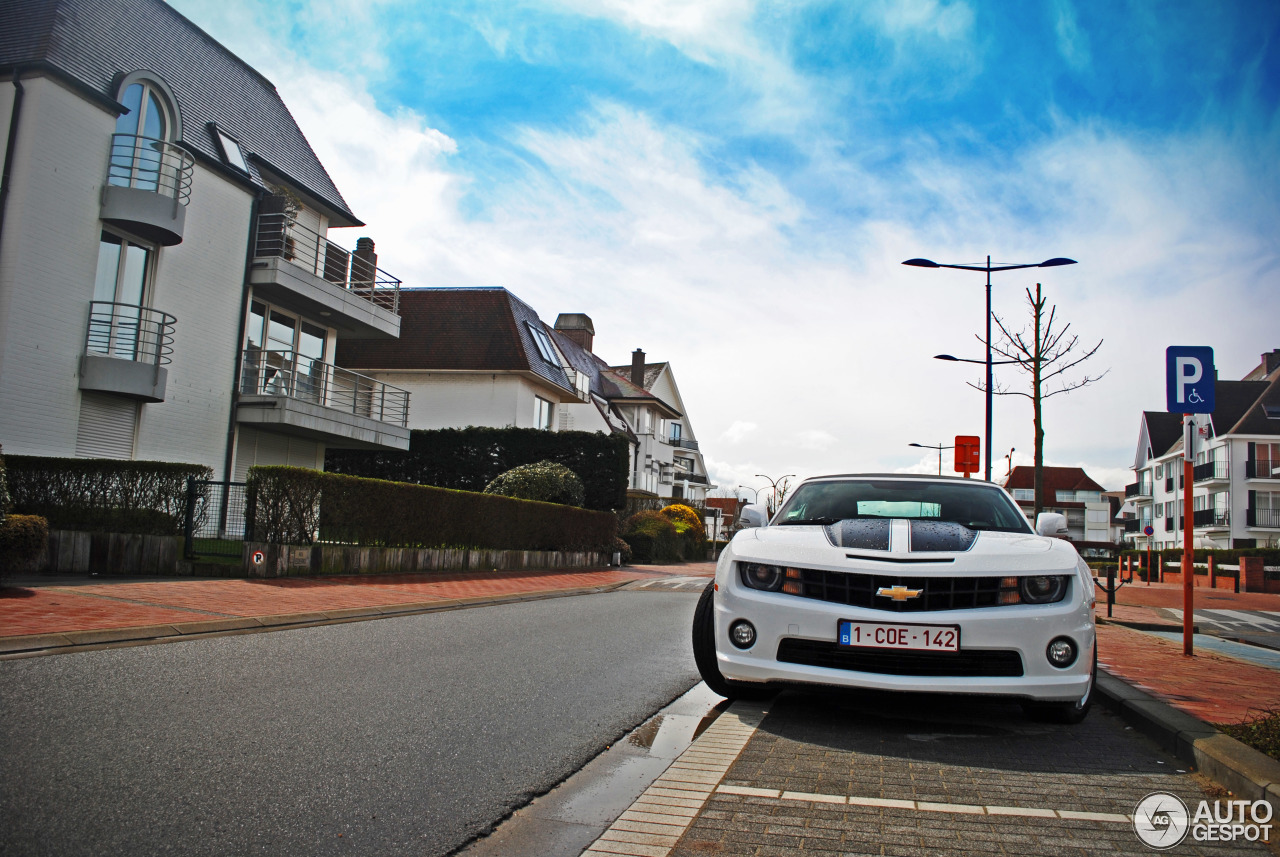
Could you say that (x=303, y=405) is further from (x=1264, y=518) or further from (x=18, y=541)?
(x=1264, y=518)

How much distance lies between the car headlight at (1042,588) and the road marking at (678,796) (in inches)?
65.2

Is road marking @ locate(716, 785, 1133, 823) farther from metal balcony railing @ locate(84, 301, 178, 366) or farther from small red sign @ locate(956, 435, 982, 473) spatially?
small red sign @ locate(956, 435, 982, 473)

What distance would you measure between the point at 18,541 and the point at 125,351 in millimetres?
9264

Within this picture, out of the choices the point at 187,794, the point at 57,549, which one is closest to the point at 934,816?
the point at 187,794

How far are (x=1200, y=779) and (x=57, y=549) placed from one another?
43.0ft

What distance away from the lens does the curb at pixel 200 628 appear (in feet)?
22.9

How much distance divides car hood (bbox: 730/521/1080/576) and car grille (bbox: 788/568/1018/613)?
0.20 ft

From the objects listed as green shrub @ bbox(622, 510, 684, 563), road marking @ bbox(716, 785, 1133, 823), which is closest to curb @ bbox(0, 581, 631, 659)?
road marking @ bbox(716, 785, 1133, 823)

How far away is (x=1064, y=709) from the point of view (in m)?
5.37

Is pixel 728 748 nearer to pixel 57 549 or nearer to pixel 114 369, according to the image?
pixel 57 549

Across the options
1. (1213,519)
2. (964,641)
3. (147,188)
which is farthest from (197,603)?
(1213,519)

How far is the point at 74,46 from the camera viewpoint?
17609 millimetres

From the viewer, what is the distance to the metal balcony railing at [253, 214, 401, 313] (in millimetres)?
22234

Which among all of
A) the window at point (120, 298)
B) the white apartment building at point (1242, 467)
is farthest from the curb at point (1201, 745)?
the white apartment building at point (1242, 467)
